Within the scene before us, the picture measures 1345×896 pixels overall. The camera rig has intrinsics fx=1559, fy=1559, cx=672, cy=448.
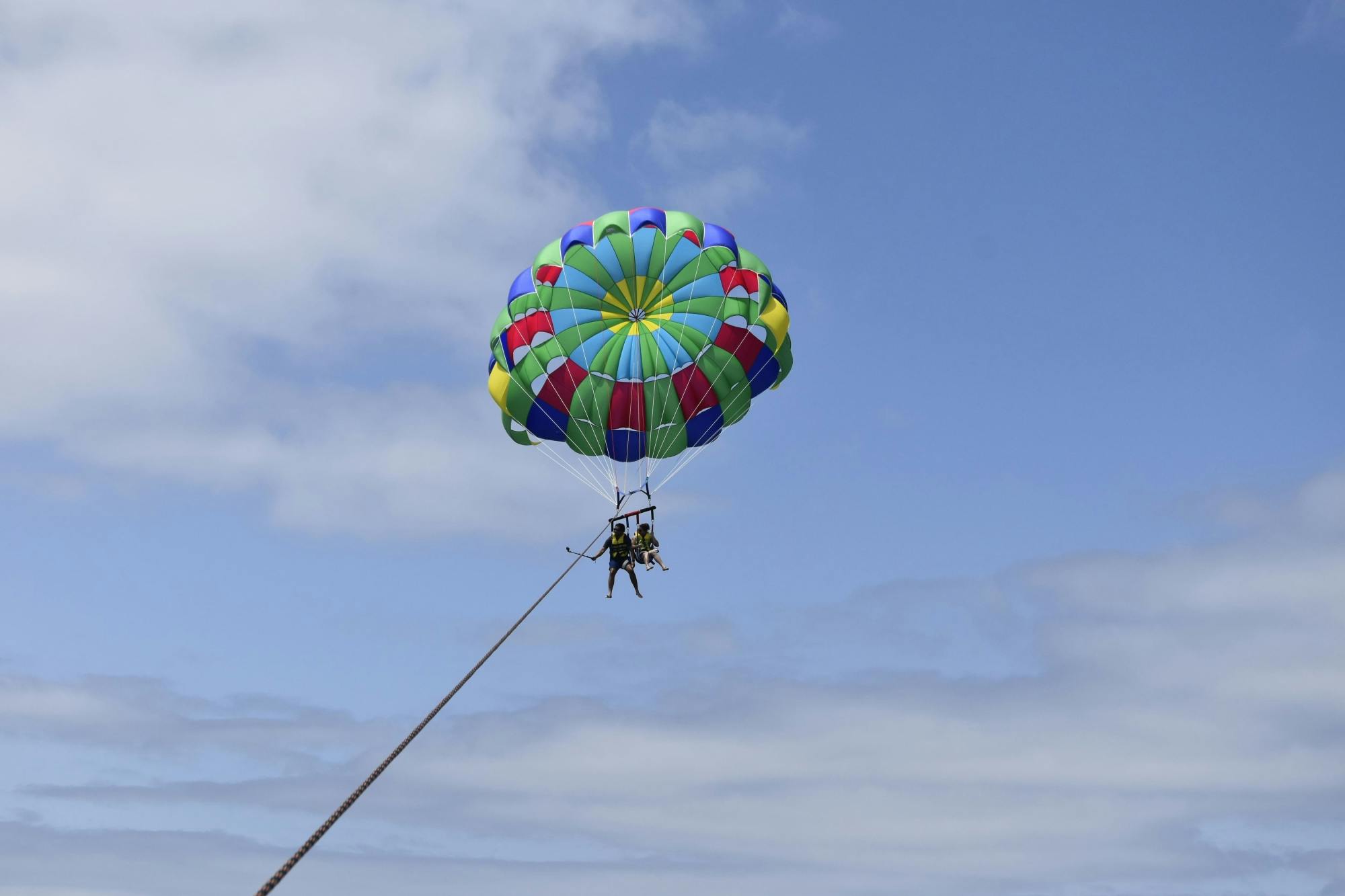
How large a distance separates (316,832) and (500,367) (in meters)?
16.9

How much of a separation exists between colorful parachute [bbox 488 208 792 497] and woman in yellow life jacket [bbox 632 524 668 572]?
148 centimetres

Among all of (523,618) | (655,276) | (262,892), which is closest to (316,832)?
(262,892)

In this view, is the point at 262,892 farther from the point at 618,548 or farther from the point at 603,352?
the point at 603,352

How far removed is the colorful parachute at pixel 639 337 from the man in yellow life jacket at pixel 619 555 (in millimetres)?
1316

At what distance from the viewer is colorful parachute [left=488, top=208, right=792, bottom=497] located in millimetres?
27969

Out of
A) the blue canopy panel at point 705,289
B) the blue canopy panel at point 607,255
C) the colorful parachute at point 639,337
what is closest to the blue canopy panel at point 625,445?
the colorful parachute at point 639,337

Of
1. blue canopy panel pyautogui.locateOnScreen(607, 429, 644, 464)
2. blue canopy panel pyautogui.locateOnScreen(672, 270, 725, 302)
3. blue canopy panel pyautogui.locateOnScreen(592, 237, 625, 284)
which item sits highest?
blue canopy panel pyautogui.locateOnScreen(592, 237, 625, 284)

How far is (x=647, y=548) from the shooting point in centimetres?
2645

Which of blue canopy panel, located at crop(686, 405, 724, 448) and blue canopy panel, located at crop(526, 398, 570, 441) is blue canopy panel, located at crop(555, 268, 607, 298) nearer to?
blue canopy panel, located at crop(526, 398, 570, 441)

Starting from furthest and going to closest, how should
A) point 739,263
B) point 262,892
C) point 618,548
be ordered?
1. point 739,263
2. point 618,548
3. point 262,892

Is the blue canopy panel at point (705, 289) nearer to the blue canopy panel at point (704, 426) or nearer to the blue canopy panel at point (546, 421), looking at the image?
the blue canopy panel at point (704, 426)

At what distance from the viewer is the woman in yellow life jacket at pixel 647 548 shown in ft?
86.7

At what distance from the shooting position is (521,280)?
2838cm

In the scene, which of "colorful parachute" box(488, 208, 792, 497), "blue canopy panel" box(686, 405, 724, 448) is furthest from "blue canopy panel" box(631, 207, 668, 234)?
"blue canopy panel" box(686, 405, 724, 448)
